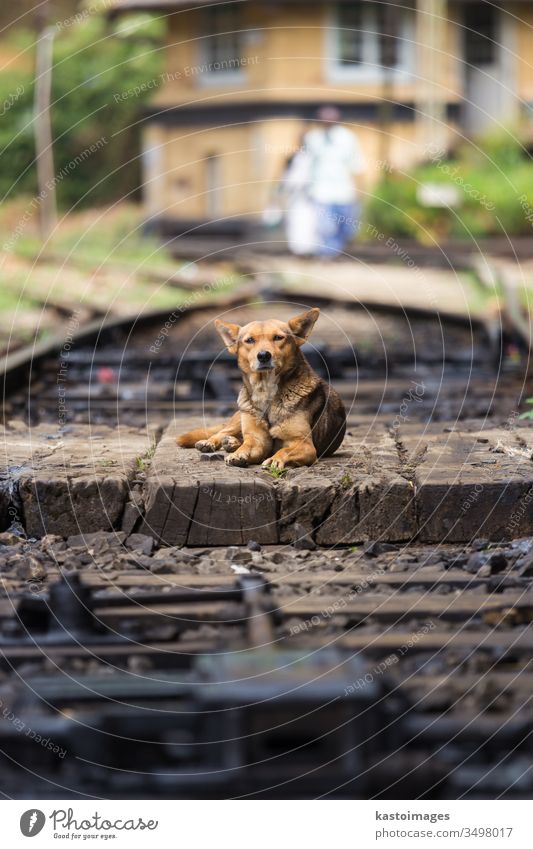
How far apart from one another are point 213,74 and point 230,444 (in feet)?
96.3

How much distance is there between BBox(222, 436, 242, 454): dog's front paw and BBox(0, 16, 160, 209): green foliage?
29546mm

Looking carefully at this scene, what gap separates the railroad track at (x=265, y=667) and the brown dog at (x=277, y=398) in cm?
45

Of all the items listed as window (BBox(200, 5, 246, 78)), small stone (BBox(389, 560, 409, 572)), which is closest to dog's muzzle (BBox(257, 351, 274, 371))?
small stone (BBox(389, 560, 409, 572))

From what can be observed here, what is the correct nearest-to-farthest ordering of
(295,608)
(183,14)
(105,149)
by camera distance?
(295,608) → (183,14) → (105,149)

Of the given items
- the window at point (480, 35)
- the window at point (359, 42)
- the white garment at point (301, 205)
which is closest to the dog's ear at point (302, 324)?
the white garment at point (301, 205)

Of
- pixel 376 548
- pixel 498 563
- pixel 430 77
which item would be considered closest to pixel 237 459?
pixel 376 548

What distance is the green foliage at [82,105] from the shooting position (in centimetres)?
3503

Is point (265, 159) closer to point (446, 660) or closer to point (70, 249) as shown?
point (70, 249)

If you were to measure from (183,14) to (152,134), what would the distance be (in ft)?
10.5

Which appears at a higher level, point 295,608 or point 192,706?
point 295,608

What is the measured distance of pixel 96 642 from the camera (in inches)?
162

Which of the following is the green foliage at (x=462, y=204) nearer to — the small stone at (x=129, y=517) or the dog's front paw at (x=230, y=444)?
the dog's front paw at (x=230, y=444)

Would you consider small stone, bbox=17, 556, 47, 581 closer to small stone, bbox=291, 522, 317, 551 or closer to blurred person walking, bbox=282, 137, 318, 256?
small stone, bbox=291, 522, 317, 551

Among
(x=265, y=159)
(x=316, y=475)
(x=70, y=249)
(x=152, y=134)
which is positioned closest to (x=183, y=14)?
(x=152, y=134)
